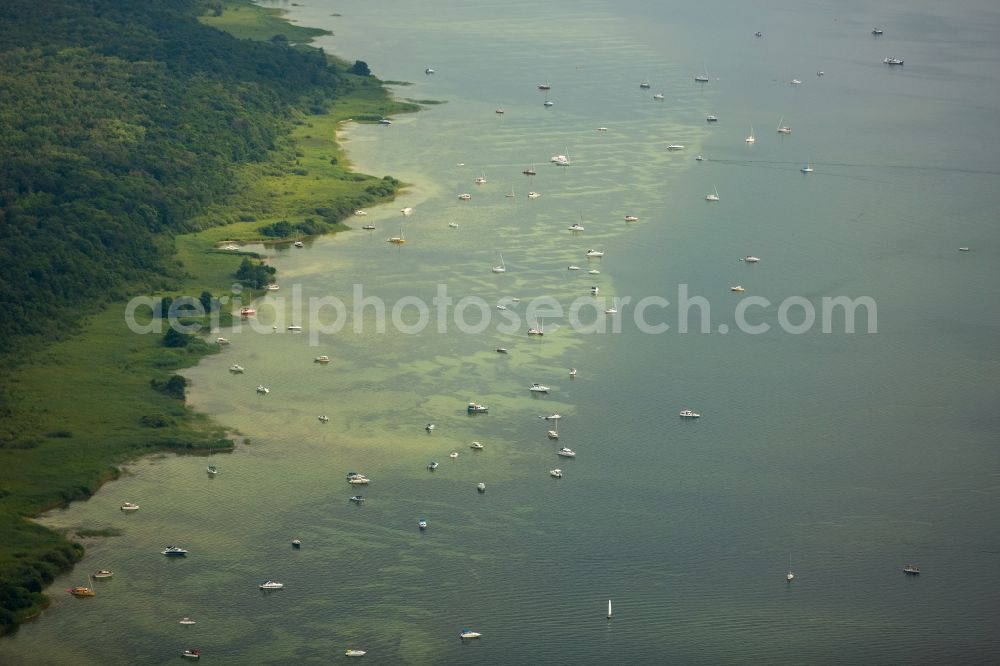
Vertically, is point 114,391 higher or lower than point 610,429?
higher

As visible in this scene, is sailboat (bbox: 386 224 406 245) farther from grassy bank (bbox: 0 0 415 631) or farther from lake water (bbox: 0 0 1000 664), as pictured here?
grassy bank (bbox: 0 0 415 631)

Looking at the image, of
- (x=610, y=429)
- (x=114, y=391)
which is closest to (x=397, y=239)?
(x=114, y=391)

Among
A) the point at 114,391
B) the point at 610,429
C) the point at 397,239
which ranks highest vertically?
the point at 397,239

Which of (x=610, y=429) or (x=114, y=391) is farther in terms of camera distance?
(x=114, y=391)

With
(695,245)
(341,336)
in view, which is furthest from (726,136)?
(341,336)

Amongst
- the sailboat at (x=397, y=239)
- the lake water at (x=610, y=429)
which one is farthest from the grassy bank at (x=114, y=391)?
the sailboat at (x=397, y=239)

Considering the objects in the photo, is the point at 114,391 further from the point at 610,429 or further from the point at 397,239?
the point at 397,239

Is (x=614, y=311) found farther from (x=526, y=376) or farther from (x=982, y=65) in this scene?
(x=982, y=65)

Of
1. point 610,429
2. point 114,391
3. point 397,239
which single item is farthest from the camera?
point 397,239
